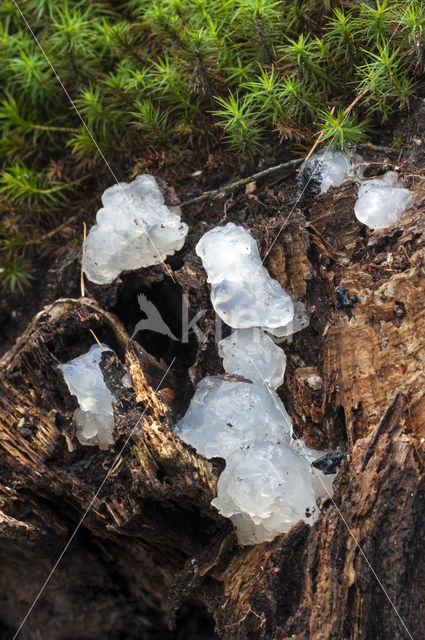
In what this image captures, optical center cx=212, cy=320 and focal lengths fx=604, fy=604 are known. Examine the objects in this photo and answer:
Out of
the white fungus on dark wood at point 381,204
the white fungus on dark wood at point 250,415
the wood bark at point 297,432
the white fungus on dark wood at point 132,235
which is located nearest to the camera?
the wood bark at point 297,432

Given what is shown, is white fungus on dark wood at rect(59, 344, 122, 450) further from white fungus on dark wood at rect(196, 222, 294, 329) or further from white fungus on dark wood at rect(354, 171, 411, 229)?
white fungus on dark wood at rect(354, 171, 411, 229)

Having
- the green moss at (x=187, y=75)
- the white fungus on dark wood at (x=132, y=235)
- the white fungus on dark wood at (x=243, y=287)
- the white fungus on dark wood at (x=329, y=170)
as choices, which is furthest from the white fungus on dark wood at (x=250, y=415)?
the green moss at (x=187, y=75)

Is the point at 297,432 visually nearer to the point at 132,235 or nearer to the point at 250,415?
the point at 250,415

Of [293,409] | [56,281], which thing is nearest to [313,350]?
[293,409]

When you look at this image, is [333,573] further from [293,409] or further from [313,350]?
[313,350]

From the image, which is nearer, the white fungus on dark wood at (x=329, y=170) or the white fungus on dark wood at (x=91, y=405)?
the white fungus on dark wood at (x=91, y=405)

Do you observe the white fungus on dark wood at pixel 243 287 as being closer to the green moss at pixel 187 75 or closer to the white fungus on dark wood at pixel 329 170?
the white fungus on dark wood at pixel 329 170

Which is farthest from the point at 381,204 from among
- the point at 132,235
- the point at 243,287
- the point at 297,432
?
the point at 132,235
